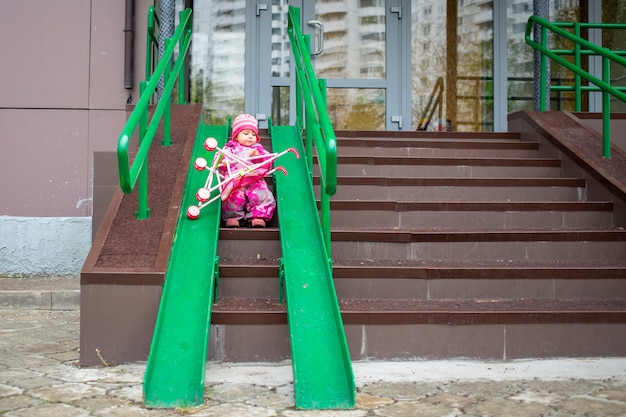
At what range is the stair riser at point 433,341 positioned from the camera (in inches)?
170

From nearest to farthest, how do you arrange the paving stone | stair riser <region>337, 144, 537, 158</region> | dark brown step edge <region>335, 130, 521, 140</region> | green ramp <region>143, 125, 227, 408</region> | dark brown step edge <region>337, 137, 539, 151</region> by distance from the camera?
the paving stone, green ramp <region>143, 125, 227, 408</region>, stair riser <region>337, 144, 537, 158</region>, dark brown step edge <region>337, 137, 539, 151</region>, dark brown step edge <region>335, 130, 521, 140</region>

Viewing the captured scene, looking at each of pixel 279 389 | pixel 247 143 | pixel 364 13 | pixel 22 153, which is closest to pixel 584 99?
pixel 364 13

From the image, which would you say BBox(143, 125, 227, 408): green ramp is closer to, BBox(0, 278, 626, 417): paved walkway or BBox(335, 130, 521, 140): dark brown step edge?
BBox(0, 278, 626, 417): paved walkway

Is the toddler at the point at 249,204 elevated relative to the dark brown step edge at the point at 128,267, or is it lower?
elevated

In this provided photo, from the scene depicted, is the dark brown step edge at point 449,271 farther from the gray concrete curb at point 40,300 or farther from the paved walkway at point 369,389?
the gray concrete curb at point 40,300

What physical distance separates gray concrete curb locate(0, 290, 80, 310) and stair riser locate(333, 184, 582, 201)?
2727 millimetres

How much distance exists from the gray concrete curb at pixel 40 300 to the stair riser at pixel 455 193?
2.73 m

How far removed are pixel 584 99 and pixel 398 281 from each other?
20.0 feet

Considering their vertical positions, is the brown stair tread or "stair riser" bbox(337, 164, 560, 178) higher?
"stair riser" bbox(337, 164, 560, 178)

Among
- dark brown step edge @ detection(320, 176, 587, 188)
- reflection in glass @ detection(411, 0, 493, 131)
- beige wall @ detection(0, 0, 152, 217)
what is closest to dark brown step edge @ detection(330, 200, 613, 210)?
dark brown step edge @ detection(320, 176, 587, 188)

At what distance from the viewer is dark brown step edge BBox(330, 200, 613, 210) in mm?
5629

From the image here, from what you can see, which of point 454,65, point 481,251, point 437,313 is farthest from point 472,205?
point 454,65

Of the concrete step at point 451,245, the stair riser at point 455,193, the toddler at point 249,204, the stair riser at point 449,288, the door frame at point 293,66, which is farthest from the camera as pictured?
the door frame at point 293,66

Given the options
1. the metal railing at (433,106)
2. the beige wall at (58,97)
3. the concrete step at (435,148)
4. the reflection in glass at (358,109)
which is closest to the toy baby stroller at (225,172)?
the concrete step at (435,148)
